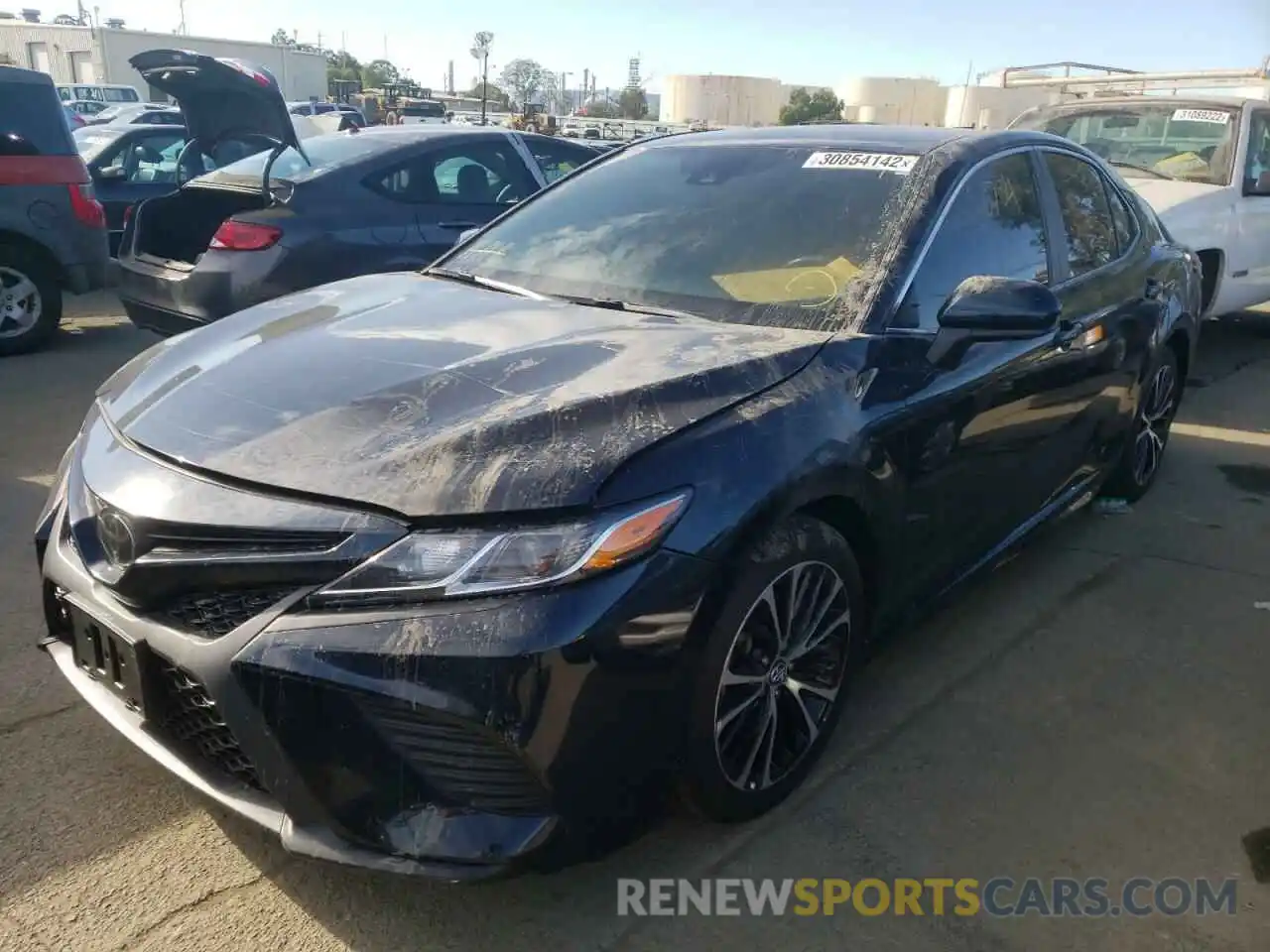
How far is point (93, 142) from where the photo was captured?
10.7m

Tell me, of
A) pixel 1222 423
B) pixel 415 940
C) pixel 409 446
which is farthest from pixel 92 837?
pixel 1222 423

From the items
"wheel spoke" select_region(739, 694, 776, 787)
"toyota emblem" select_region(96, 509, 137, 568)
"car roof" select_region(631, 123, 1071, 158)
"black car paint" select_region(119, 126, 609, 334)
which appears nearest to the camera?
"toyota emblem" select_region(96, 509, 137, 568)

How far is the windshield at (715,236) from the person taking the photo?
300cm

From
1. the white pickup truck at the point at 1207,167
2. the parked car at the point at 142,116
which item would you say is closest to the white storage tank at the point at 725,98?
the parked car at the point at 142,116

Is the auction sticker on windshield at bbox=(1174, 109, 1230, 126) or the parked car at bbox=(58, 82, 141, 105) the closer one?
the auction sticker on windshield at bbox=(1174, 109, 1230, 126)

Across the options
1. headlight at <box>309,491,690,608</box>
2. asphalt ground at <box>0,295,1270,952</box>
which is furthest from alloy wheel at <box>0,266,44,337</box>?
headlight at <box>309,491,690,608</box>

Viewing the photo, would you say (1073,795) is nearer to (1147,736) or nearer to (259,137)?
(1147,736)

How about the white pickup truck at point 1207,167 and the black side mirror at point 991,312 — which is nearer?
the black side mirror at point 991,312

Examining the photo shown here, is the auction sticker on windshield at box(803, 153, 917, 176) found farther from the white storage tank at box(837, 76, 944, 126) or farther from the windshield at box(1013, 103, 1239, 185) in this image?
the white storage tank at box(837, 76, 944, 126)

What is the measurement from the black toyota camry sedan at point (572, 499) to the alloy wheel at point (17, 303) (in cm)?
489

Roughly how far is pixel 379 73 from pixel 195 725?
95.1 m

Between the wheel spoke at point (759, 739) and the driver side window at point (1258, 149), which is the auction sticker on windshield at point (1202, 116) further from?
the wheel spoke at point (759, 739)

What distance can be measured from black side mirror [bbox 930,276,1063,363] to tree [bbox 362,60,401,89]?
84.8 metres

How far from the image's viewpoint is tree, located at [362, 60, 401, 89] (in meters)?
83.6
